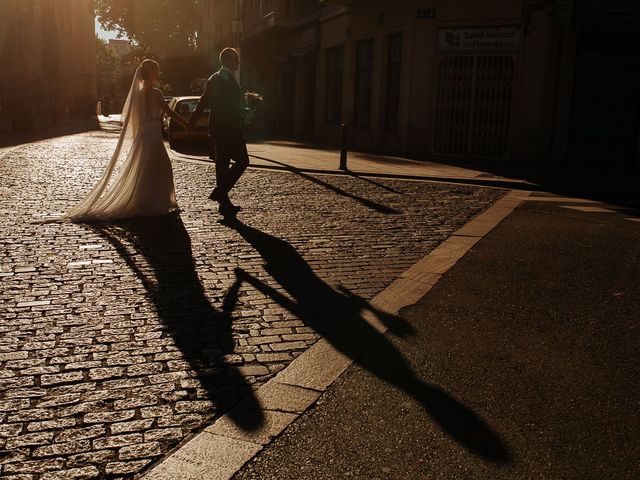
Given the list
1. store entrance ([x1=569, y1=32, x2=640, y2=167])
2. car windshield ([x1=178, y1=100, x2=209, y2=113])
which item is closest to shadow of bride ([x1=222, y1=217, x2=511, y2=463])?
store entrance ([x1=569, y1=32, x2=640, y2=167])

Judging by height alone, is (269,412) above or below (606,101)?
below

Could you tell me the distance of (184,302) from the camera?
4812 millimetres

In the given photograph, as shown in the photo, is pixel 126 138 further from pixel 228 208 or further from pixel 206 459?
pixel 206 459

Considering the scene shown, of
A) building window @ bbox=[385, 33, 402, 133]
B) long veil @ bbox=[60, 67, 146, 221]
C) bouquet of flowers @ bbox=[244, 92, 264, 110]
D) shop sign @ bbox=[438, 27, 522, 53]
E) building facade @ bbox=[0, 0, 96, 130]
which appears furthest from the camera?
building facade @ bbox=[0, 0, 96, 130]

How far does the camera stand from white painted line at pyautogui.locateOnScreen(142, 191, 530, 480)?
2586 mm

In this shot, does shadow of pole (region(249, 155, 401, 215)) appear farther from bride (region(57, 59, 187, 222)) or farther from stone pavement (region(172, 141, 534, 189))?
Answer: bride (region(57, 59, 187, 222))

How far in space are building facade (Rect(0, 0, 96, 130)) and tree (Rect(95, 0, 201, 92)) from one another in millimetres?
6645

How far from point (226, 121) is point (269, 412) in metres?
6.35

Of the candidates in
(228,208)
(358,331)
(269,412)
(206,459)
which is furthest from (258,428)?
(228,208)

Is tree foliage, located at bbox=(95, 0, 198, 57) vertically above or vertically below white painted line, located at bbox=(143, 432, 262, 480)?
above

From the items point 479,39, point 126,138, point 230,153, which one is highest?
point 479,39

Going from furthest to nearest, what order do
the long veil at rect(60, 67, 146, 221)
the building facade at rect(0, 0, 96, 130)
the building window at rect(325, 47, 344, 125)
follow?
the building facade at rect(0, 0, 96, 130)
the building window at rect(325, 47, 344, 125)
the long veil at rect(60, 67, 146, 221)

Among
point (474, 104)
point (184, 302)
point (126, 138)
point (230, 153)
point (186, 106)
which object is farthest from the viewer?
point (186, 106)

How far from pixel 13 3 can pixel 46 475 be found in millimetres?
42941
